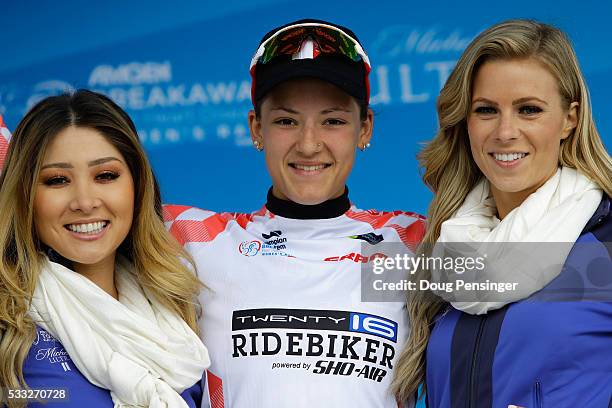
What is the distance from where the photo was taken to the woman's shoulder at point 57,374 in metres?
2.76

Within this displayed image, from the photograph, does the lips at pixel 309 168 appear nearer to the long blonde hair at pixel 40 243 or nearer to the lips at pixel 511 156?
the long blonde hair at pixel 40 243

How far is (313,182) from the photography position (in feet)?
10.4

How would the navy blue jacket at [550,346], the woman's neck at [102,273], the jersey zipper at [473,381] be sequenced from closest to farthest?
the navy blue jacket at [550,346]
the jersey zipper at [473,381]
the woman's neck at [102,273]

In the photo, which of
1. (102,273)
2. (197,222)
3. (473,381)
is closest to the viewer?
(473,381)

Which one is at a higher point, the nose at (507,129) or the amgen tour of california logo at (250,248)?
the nose at (507,129)

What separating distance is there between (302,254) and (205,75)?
7.62 feet

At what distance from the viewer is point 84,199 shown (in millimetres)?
2814

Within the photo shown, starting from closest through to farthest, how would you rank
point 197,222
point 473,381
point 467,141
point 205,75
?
point 473,381 < point 467,141 < point 197,222 < point 205,75

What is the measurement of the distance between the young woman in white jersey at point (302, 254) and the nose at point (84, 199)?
0.49 metres

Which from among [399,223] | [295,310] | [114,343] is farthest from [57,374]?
[399,223]

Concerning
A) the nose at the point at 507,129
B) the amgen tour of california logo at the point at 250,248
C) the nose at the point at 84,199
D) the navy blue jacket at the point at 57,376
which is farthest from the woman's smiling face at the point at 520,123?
the navy blue jacket at the point at 57,376

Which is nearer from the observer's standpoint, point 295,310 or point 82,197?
point 82,197

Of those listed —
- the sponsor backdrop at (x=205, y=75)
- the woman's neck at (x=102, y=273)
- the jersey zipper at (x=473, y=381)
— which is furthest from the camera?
the sponsor backdrop at (x=205, y=75)

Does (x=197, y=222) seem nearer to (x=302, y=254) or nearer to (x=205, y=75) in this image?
(x=302, y=254)
